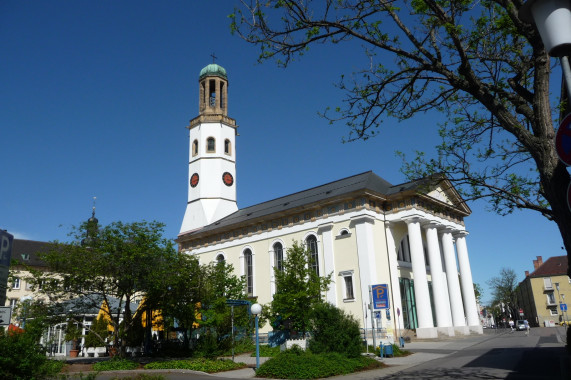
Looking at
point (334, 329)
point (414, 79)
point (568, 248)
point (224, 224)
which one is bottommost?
point (334, 329)

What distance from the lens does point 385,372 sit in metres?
15.3

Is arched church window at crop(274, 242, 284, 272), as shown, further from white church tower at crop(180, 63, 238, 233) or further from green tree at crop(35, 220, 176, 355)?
green tree at crop(35, 220, 176, 355)

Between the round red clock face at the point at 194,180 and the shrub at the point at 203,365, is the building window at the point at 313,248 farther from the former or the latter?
the round red clock face at the point at 194,180

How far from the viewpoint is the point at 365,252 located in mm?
32781

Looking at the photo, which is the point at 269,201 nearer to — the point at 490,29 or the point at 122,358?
the point at 122,358

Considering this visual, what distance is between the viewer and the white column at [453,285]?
119 ft

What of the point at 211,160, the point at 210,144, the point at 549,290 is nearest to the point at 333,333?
the point at 211,160

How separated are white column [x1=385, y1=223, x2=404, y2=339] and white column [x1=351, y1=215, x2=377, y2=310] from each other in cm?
212

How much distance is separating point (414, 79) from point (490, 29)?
1774 mm

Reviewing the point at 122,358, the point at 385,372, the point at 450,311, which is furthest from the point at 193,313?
the point at 450,311

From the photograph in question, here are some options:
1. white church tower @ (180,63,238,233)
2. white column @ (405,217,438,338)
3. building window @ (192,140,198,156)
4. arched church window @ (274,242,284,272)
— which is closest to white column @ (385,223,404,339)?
white column @ (405,217,438,338)

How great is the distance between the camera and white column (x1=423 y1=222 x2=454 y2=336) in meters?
33.5

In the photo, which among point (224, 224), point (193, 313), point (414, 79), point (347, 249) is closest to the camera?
point (414, 79)

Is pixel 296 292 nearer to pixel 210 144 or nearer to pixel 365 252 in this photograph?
pixel 365 252
